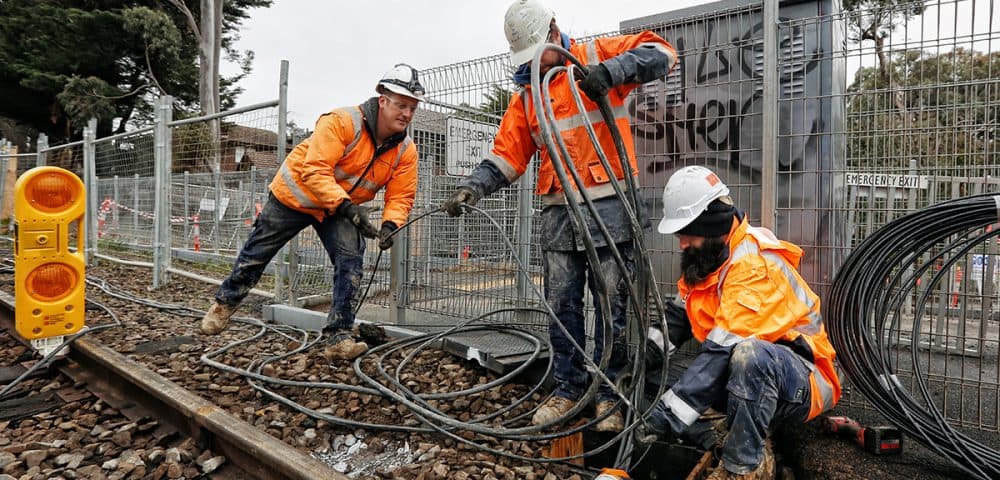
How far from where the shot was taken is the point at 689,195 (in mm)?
2492

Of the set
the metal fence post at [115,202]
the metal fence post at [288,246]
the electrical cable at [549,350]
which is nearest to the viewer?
the electrical cable at [549,350]

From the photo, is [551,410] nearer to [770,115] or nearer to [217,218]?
[770,115]

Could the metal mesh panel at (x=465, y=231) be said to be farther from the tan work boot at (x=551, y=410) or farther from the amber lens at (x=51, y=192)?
the amber lens at (x=51, y=192)

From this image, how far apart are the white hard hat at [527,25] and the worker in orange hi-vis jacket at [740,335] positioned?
3.35ft

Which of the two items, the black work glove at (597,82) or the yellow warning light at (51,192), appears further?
the yellow warning light at (51,192)

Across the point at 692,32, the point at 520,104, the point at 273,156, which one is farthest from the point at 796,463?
the point at 273,156

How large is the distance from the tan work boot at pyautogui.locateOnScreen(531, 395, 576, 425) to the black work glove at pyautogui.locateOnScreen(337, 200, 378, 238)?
1.72 meters

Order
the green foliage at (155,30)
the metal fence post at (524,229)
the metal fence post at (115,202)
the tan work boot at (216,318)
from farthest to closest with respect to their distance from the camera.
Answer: the green foliage at (155,30) < the metal fence post at (115,202) < the metal fence post at (524,229) < the tan work boot at (216,318)

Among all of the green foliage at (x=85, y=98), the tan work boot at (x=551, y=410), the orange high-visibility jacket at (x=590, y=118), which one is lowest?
the tan work boot at (x=551, y=410)

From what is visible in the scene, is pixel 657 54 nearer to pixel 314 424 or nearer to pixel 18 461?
pixel 314 424

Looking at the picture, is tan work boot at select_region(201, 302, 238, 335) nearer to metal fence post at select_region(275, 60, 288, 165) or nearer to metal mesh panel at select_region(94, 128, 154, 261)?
metal fence post at select_region(275, 60, 288, 165)

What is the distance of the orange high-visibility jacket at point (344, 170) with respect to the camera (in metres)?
3.77

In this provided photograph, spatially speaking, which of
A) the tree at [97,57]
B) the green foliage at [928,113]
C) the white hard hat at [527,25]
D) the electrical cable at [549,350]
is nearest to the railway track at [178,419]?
the electrical cable at [549,350]

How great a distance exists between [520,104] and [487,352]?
1.62m
